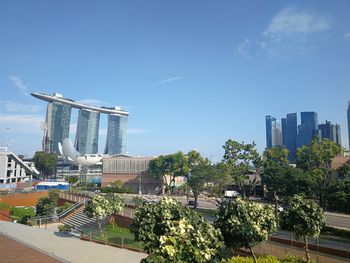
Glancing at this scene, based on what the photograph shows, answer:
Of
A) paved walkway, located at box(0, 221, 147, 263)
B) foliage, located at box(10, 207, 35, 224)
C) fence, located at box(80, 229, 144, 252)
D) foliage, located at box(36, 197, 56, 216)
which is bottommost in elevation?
foliage, located at box(10, 207, 35, 224)

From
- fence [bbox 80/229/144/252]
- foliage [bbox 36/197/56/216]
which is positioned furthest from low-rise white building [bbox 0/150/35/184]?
fence [bbox 80/229/144/252]

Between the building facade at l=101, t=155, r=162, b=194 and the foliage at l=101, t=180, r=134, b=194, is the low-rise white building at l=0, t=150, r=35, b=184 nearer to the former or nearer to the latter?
the building facade at l=101, t=155, r=162, b=194

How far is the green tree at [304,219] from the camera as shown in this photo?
17.3m

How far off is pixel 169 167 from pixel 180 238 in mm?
70157

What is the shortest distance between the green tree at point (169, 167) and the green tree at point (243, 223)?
6095 cm

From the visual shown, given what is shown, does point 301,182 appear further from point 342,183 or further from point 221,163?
point 221,163

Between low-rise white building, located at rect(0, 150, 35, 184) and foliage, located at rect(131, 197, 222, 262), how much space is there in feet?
343

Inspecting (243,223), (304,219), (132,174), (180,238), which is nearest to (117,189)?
(132,174)

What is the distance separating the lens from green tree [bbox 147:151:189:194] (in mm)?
A: 77938

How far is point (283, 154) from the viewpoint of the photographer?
A: 2372 inches

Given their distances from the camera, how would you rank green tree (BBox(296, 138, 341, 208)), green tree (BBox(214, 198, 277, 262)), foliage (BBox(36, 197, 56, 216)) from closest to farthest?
1. green tree (BBox(214, 198, 277, 262))
2. foliage (BBox(36, 197, 56, 216))
3. green tree (BBox(296, 138, 341, 208))

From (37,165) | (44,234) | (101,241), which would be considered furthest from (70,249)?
(37,165)

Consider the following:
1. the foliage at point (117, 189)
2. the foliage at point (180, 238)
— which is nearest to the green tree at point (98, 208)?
the foliage at point (180, 238)

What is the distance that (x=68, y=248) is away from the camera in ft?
75.4
